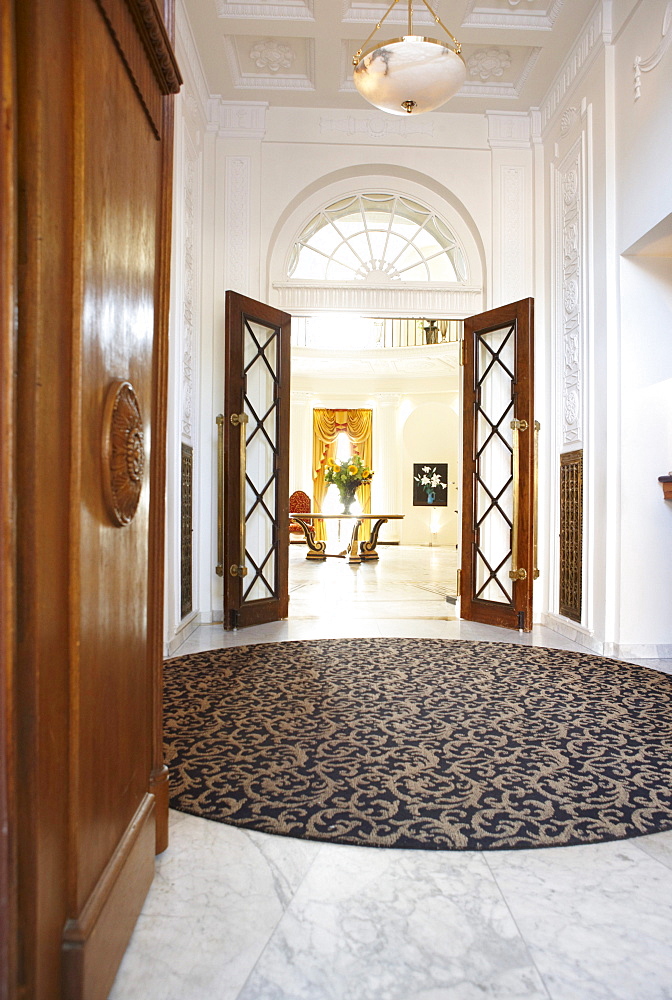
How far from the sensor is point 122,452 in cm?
132

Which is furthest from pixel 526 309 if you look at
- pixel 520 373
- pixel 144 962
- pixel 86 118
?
pixel 144 962

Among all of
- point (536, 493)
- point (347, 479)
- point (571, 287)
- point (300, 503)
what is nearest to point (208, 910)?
point (536, 493)

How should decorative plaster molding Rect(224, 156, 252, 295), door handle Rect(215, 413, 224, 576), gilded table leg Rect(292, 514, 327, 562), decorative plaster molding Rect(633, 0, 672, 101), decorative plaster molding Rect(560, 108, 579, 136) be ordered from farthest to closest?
gilded table leg Rect(292, 514, 327, 562) < decorative plaster molding Rect(224, 156, 252, 295) < door handle Rect(215, 413, 224, 576) < decorative plaster molding Rect(560, 108, 579, 136) < decorative plaster molding Rect(633, 0, 672, 101)

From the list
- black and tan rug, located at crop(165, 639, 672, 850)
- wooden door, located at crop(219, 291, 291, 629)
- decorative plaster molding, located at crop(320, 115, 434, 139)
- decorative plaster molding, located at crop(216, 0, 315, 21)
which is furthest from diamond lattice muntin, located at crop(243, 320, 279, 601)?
decorative plaster molding, located at crop(216, 0, 315, 21)

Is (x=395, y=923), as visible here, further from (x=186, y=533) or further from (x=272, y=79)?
(x=272, y=79)

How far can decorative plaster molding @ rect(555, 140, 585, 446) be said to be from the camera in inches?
188

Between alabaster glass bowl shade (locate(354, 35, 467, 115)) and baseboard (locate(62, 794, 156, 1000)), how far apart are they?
3561 millimetres

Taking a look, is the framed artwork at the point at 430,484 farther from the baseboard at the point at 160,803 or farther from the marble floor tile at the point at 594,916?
the baseboard at the point at 160,803

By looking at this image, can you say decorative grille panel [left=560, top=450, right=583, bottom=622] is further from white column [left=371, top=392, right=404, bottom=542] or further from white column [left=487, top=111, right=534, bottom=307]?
white column [left=371, top=392, right=404, bottom=542]

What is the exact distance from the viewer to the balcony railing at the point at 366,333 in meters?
13.3

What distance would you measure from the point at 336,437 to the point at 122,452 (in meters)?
13.3

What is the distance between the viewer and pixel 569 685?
342cm

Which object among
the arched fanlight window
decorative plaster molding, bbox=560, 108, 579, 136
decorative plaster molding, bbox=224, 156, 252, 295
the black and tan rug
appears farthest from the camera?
the arched fanlight window

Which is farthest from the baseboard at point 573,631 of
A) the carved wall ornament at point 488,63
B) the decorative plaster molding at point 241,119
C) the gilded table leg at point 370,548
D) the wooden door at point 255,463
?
the gilded table leg at point 370,548
